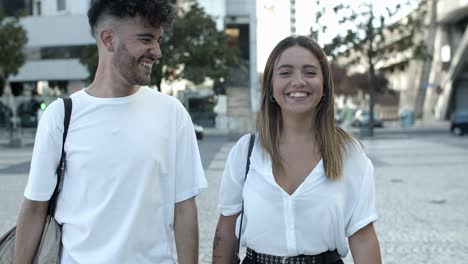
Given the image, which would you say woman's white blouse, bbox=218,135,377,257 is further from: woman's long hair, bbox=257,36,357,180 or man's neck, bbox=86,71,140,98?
man's neck, bbox=86,71,140,98

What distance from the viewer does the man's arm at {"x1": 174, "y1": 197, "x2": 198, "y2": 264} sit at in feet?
8.14

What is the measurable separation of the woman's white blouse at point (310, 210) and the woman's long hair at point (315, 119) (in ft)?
0.16

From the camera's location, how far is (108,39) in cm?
243

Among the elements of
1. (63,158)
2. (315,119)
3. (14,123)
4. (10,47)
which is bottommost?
(14,123)

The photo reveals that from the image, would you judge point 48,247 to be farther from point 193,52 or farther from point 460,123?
point 460,123

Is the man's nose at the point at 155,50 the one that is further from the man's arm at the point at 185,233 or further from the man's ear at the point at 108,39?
the man's arm at the point at 185,233

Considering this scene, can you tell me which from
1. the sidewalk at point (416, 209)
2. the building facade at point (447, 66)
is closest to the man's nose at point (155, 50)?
the sidewalk at point (416, 209)

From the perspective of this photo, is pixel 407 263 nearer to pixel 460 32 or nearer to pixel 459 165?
pixel 459 165

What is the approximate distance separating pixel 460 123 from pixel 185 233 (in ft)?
106

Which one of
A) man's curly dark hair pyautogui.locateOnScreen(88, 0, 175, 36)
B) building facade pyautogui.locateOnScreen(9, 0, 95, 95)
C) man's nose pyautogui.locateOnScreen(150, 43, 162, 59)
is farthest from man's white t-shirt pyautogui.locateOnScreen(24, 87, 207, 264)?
building facade pyautogui.locateOnScreen(9, 0, 95, 95)

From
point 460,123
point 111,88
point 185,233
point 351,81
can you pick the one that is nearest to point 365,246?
point 185,233

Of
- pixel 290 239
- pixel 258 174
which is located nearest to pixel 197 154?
pixel 258 174

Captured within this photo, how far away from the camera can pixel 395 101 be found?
84.7 meters

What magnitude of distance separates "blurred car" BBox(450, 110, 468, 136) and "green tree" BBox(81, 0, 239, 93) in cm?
1182
